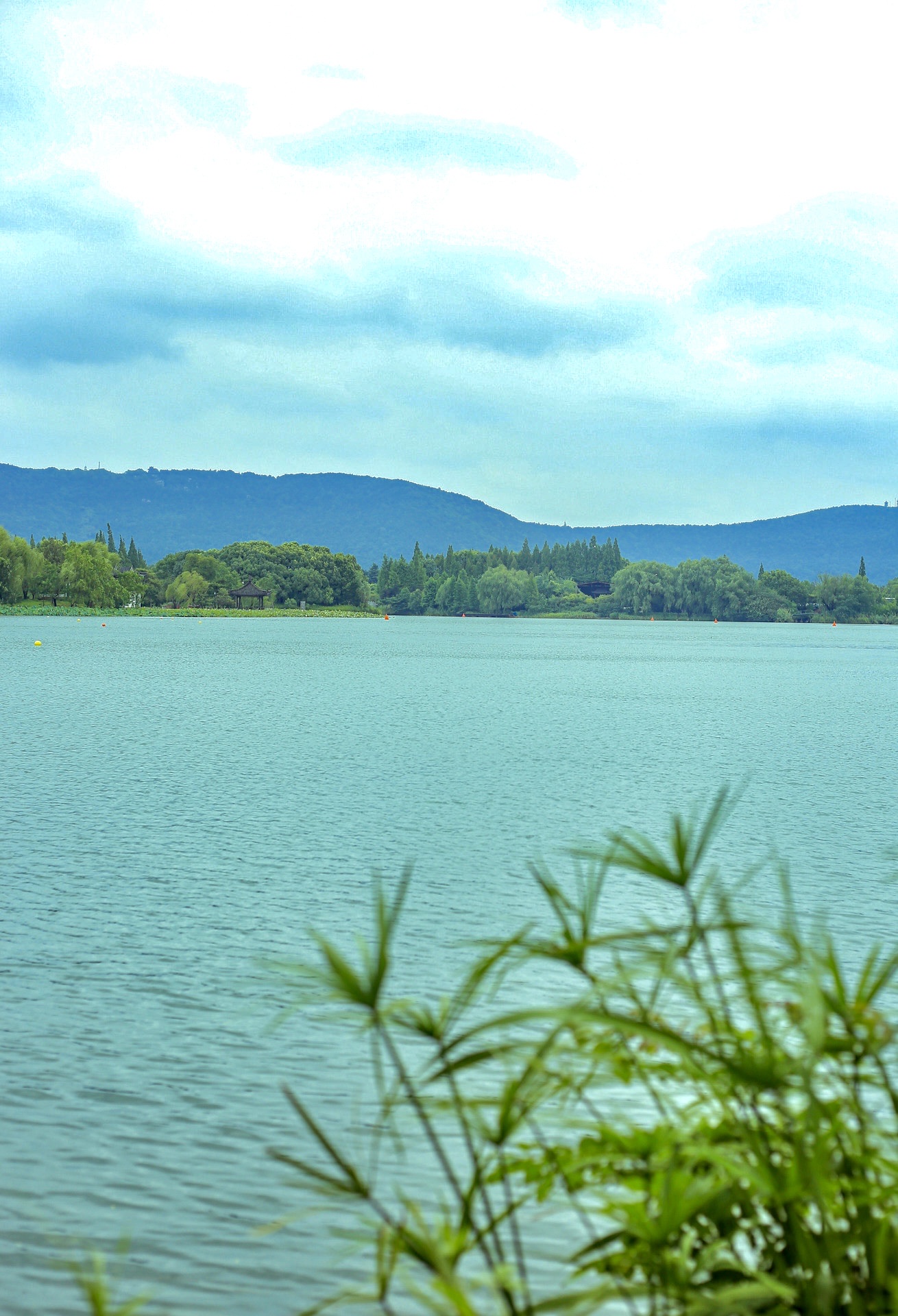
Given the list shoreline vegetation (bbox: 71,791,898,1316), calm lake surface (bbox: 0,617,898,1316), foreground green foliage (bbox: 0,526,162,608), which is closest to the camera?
shoreline vegetation (bbox: 71,791,898,1316)

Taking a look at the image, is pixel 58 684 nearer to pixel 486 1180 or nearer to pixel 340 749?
pixel 340 749

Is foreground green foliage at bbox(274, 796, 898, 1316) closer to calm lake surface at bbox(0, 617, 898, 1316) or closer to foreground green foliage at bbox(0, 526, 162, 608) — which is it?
calm lake surface at bbox(0, 617, 898, 1316)

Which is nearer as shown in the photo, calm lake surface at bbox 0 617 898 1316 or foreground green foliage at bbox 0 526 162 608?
calm lake surface at bbox 0 617 898 1316

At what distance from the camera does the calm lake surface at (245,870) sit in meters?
7.06

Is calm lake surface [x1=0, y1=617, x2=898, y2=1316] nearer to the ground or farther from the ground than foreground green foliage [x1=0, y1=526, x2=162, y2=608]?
nearer to the ground

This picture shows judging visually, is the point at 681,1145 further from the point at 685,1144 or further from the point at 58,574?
the point at 58,574

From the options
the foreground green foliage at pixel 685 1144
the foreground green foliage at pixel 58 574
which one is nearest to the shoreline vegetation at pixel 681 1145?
the foreground green foliage at pixel 685 1144

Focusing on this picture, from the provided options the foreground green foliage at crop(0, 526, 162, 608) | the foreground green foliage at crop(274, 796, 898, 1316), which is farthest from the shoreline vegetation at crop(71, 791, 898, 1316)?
the foreground green foliage at crop(0, 526, 162, 608)

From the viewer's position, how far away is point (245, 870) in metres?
15.9

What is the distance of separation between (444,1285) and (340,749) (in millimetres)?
27794

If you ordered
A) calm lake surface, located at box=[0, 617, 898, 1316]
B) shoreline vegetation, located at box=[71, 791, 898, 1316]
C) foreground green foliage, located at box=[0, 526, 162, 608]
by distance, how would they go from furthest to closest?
foreground green foliage, located at box=[0, 526, 162, 608] → calm lake surface, located at box=[0, 617, 898, 1316] → shoreline vegetation, located at box=[71, 791, 898, 1316]

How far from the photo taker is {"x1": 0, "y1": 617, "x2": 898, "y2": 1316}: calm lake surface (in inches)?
278

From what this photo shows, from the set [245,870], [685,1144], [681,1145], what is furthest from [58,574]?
[685,1144]

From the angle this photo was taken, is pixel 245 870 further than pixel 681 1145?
Yes
